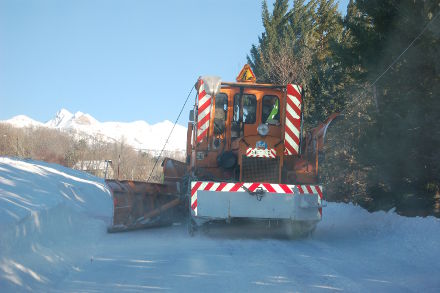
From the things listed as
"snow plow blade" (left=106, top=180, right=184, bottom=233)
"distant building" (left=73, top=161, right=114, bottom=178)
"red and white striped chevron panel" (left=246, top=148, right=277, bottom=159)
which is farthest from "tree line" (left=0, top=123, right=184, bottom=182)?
"red and white striped chevron panel" (left=246, top=148, right=277, bottom=159)

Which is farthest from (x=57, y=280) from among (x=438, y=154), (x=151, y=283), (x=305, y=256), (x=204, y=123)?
(x=438, y=154)

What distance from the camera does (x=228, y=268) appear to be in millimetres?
6434

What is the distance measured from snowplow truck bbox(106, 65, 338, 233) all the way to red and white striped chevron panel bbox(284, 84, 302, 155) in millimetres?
21

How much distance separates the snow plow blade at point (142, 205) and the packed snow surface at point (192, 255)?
348 millimetres

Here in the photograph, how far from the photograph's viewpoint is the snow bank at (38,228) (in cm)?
545

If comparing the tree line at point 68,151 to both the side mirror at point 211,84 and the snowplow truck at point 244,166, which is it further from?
the side mirror at point 211,84

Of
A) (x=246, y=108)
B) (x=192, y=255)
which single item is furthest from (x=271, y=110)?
(x=192, y=255)

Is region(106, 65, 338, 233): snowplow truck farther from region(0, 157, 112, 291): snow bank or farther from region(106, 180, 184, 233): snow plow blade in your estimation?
region(0, 157, 112, 291): snow bank

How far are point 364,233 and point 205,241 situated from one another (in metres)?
3.33

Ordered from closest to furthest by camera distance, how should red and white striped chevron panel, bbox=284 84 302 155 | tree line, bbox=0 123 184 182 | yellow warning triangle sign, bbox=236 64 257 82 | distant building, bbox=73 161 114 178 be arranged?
1. red and white striped chevron panel, bbox=284 84 302 155
2. yellow warning triangle sign, bbox=236 64 257 82
3. tree line, bbox=0 123 184 182
4. distant building, bbox=73 161 114 178

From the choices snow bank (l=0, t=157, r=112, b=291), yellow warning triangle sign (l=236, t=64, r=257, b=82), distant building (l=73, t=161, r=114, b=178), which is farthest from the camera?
distant building (l=73, t=161, r=114, b=178)

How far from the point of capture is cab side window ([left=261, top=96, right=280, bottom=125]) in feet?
33.9

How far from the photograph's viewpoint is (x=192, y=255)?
293 inches

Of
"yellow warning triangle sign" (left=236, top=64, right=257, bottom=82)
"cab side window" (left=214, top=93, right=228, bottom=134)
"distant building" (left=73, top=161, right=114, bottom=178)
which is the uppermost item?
"yellow warning triangle sign" (left=236, top=64, right=257, bottom=82)
